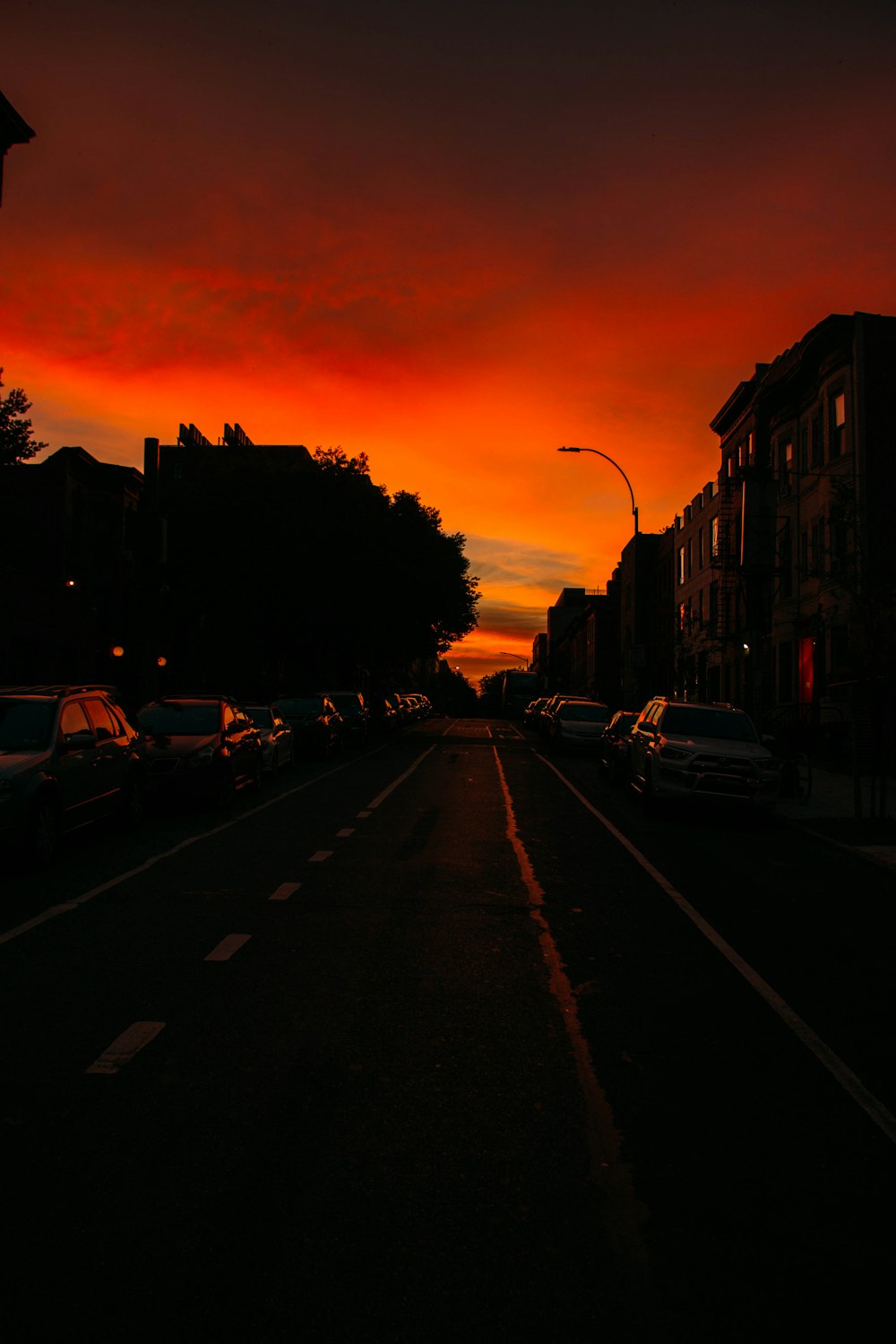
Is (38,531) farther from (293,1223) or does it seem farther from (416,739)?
(293,1223)

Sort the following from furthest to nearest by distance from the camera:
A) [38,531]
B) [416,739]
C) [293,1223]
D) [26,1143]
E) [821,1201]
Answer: [416,739] < [38,531] < [26,1143] < [821,1201] < [293,1223]

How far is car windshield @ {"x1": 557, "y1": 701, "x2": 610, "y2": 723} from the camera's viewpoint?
33219 mm

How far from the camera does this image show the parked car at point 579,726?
106 ft

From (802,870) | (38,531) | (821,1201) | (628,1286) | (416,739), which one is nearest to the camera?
(628,1286)

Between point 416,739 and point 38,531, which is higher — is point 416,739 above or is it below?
below

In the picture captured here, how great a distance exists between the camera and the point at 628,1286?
3.18 metres

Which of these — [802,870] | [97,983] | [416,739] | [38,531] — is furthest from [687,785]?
[38,531]

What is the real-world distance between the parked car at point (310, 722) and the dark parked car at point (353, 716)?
4066 millimetres

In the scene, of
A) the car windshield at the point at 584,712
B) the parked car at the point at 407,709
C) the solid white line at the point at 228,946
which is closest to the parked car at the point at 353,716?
the car windshield at the point at 584,712

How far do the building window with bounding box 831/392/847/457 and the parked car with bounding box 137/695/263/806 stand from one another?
2027 cm

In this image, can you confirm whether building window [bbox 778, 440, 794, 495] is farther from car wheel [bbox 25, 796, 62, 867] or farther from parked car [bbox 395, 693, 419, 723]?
car wheel [bbox 25, 796, 62, 867]

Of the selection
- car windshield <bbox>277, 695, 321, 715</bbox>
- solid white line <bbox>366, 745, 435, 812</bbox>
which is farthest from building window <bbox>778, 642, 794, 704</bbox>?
car windshield <bbox>277, 695, 321, 715</bbox>

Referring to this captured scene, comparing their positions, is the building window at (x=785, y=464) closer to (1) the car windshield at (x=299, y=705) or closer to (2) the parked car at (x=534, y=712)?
(1) the car windshield at (x=299, y=705)

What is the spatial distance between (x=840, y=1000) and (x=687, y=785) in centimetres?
913
